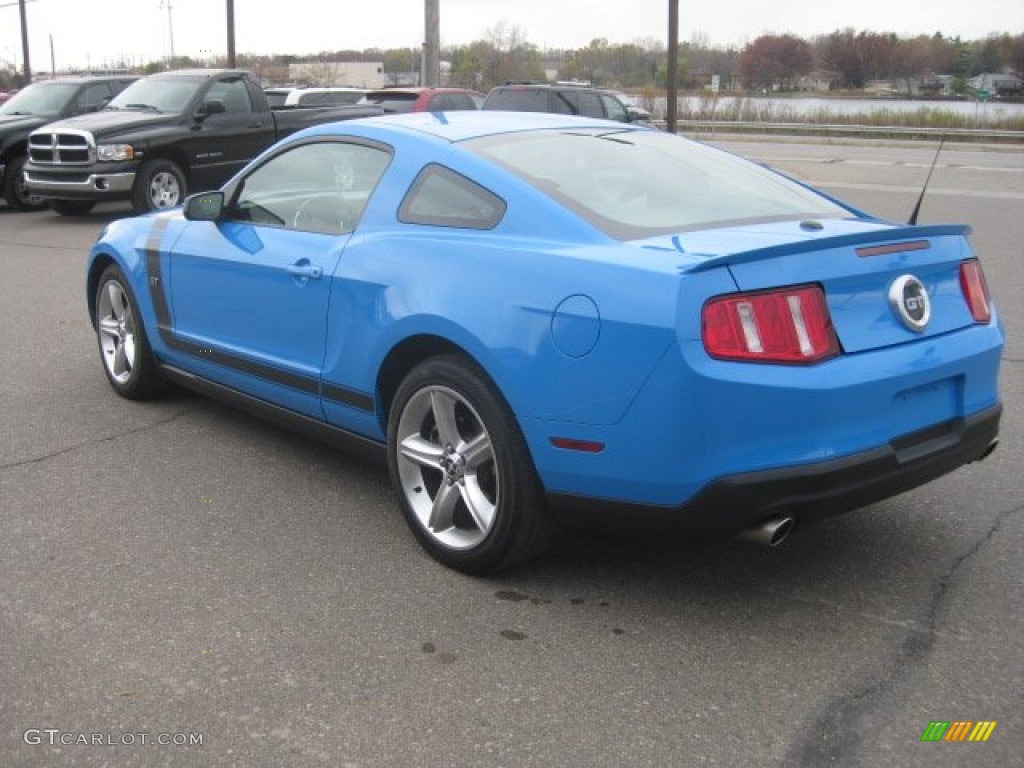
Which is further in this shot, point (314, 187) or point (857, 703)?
point (314, 187)

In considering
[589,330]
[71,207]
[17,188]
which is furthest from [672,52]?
[589,330]

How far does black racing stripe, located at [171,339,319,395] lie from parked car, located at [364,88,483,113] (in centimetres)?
1344

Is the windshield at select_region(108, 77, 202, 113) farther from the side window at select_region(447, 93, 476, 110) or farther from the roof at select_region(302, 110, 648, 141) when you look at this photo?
the roof at select_region(302, 110, 648, 141)

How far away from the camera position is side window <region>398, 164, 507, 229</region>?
3920mm

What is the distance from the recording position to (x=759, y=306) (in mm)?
3201

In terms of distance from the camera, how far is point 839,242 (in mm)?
3395

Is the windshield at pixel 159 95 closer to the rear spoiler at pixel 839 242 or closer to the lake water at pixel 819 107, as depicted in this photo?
the rear spoiler at pixel 839 242

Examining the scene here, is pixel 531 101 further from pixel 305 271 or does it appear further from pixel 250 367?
pixel 305 271

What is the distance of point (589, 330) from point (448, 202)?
1.00m

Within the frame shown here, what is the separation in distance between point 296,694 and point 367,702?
21cm

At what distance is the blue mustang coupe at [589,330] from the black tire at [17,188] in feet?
42.4

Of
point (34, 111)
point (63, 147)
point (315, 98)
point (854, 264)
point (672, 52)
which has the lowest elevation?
point (854, 264)

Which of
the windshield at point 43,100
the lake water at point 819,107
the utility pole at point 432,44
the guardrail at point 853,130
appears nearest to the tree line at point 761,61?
the lake water at point 819,107

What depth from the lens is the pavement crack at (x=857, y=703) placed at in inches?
111
